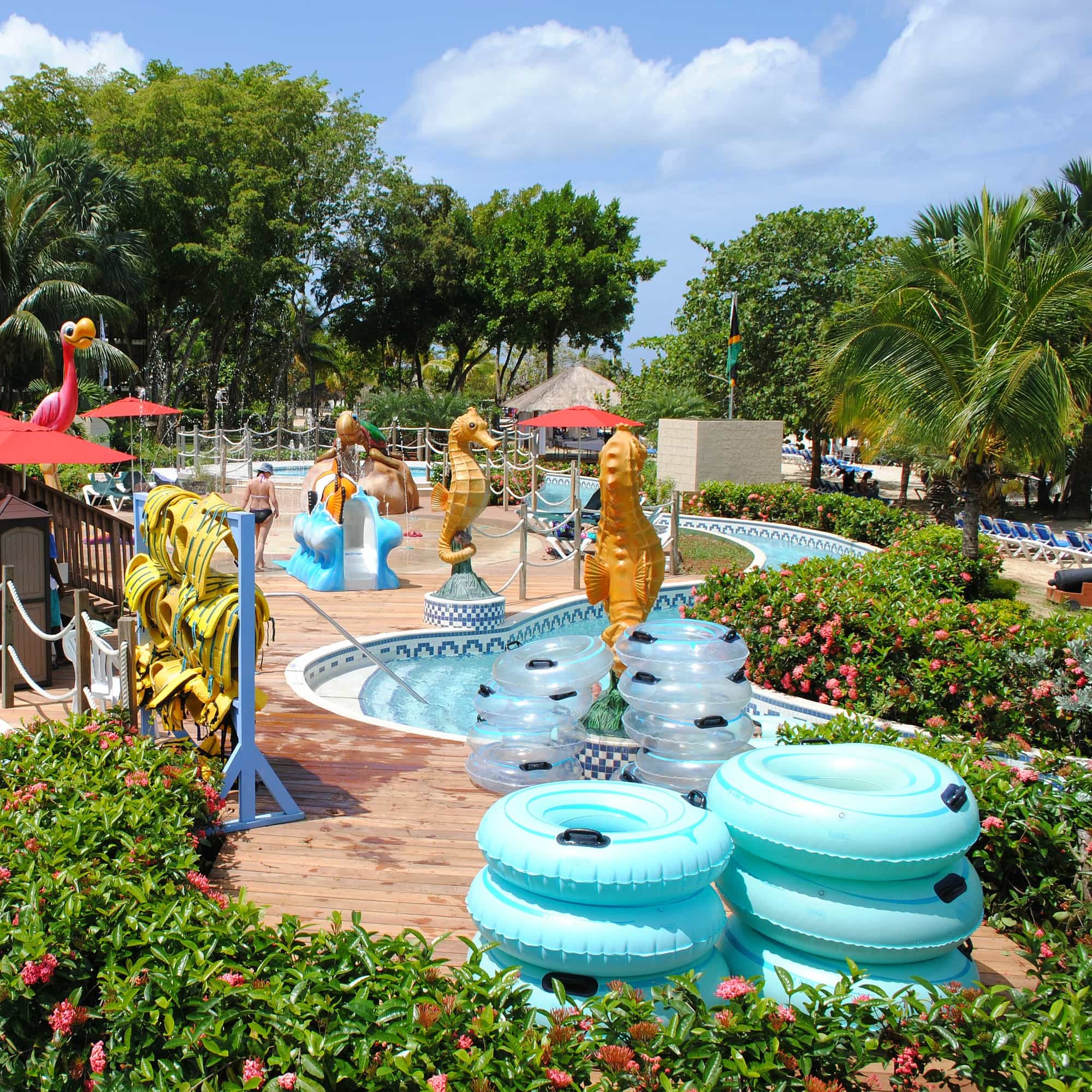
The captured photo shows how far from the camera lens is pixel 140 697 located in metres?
5.92

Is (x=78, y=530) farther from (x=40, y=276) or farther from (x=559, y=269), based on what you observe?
(x=559, y=269)

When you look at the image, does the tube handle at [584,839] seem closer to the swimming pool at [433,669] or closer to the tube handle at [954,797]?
the tube handle at [954,797]

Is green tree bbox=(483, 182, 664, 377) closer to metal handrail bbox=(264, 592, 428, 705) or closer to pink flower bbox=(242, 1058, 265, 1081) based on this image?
metal handrail bbox=(264, 592, 428, 705)

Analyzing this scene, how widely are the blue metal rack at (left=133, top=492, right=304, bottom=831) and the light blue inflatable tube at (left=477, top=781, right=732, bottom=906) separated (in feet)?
6.87

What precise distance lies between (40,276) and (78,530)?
2125 centimetres

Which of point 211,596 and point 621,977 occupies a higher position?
point 211,596

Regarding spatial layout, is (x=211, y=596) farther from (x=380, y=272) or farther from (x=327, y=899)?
(x=380, y=272)

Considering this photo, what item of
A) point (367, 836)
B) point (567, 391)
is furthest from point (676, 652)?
point (567, 391)

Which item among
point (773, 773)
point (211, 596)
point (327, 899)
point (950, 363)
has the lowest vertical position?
point (327, 899)

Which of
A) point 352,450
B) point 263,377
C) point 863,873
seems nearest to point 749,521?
point 352,450

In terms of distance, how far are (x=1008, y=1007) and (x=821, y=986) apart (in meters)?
0.56

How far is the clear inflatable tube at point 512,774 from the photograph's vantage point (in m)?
5.84

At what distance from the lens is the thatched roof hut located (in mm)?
40312

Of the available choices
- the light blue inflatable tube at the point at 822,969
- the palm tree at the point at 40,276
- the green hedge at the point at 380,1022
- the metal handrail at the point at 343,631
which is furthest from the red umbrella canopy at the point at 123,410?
the light blue inflatable tube at the point at 822,969
